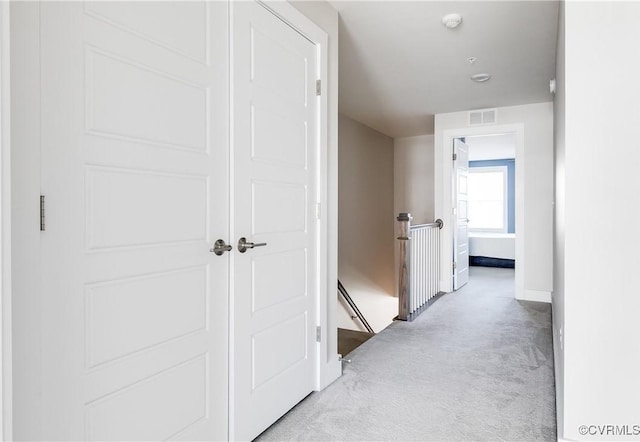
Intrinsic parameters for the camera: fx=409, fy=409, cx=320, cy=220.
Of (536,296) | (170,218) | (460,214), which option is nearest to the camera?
(170,218)

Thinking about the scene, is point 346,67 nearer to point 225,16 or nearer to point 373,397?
point 225,16

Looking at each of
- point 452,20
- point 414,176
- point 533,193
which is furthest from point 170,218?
point 414,176

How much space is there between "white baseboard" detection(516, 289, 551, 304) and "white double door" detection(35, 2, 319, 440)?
3578 millimetres

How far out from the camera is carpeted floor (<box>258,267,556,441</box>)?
2.02 m

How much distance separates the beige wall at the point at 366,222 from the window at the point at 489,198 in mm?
3593

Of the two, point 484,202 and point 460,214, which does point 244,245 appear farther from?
point 484,202

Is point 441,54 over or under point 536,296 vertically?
over

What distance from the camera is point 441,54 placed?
3.32m

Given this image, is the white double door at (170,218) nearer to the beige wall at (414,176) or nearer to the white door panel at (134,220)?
the white door panel at (134,220)

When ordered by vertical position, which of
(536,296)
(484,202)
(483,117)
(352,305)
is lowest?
(352,305)

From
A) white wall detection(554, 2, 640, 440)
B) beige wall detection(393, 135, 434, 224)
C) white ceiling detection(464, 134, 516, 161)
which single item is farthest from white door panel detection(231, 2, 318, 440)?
white ceiling detection(464, 134, 516, 161)

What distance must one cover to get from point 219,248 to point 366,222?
4445 millimetres

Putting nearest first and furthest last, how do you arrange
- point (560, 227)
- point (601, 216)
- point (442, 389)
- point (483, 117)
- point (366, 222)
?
1. point (601, 216)
2. point (560, 227)
3. point (442, 389)
4. point (483, 117)
5. point (366, 222)

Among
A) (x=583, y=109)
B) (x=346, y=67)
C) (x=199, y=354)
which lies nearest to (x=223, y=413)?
(x=199, y=354)
